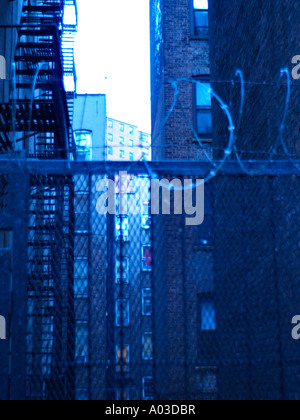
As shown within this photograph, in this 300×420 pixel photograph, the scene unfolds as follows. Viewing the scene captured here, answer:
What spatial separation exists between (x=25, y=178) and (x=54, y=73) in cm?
700

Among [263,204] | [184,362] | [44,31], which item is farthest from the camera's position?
[44,31]

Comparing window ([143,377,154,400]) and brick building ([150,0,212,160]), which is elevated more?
brick building ([150,0,212,160])

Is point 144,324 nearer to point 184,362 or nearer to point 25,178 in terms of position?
point 184,362

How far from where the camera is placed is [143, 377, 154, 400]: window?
14.1 feet

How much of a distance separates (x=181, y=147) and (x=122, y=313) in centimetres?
1160

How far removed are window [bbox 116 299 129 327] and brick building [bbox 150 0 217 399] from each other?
0.80 ft

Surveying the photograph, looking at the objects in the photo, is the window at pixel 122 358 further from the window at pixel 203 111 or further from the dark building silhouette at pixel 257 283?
the window at pixel 203 111

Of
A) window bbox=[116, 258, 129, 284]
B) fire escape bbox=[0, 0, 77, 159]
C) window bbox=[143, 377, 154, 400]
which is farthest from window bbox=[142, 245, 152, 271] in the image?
fire escape bbox=[0, 0, 77, 159]

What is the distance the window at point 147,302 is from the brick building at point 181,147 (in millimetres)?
129

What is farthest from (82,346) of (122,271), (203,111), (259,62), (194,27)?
(194,27)

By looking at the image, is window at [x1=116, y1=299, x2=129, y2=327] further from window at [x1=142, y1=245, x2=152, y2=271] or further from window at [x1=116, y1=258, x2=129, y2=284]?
window at [x1=142, y1=245, x2=152, y2=271]

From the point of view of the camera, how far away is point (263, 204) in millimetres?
4488
